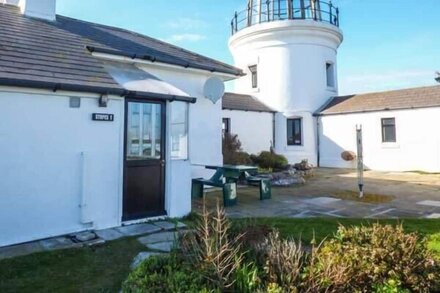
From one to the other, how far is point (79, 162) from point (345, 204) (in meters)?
8.17

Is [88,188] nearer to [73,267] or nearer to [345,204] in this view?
[73,267]

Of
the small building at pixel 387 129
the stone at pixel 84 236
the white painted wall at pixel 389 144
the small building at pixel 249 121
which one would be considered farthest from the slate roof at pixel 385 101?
the stone at pixel 84 236

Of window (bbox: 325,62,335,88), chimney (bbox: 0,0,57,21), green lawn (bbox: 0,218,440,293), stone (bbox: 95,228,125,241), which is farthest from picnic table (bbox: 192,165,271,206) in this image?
window (bbox: 325,62,335,88)

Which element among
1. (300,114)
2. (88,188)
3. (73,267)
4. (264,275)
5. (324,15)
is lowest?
(73,267)

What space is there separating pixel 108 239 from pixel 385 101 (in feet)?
69.4

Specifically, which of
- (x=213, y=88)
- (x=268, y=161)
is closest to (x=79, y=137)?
(x=213, y=88)

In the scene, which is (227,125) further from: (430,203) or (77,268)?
(77,268)

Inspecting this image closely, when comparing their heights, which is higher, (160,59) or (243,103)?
(243,103)

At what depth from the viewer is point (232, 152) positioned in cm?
1859

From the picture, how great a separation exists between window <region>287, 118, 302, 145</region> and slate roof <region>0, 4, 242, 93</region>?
44.4 feet

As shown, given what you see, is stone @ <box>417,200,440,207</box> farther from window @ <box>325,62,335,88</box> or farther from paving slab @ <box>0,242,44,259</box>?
window @ <box>325,62,335,88</box>

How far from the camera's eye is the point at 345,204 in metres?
10.9

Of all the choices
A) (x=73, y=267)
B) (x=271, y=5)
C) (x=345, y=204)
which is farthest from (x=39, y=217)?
(x=271, y=5)

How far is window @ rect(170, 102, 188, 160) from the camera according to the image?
932 centimetres
